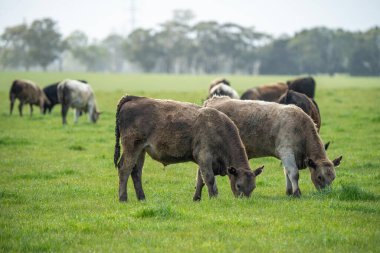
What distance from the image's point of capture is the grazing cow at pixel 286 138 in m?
12.3

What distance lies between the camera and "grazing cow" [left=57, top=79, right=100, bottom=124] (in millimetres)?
30078

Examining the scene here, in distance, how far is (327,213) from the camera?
10.2 metres

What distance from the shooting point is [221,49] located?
139750mm

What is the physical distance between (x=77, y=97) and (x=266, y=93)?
947 cm

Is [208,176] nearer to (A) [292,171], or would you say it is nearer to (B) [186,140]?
(B) [186,140]

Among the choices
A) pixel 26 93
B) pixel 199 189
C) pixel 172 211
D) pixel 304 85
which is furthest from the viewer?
pixel 26 93

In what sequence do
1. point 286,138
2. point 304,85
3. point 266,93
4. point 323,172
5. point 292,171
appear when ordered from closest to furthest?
point 323,172 → point 292,171 → point 286,138 → point 266,93 → point 304,85

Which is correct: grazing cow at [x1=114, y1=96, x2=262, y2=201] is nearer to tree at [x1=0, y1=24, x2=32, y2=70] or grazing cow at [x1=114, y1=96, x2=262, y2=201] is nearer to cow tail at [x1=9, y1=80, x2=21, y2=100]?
cow tail at [x1=9, y1=80, x2=21, y2=100]

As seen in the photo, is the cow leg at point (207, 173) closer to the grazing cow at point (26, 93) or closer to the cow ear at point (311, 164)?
the cow ear at point (311, 164)

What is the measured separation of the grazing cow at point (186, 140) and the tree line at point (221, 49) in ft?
358

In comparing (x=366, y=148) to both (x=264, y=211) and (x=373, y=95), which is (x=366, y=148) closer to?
(x=264, y=211)

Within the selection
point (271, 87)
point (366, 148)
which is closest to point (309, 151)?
point (366, 148)

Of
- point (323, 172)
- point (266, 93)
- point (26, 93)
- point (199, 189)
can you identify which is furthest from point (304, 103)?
point (26, 93)

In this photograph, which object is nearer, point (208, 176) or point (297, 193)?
point (208, 176)
